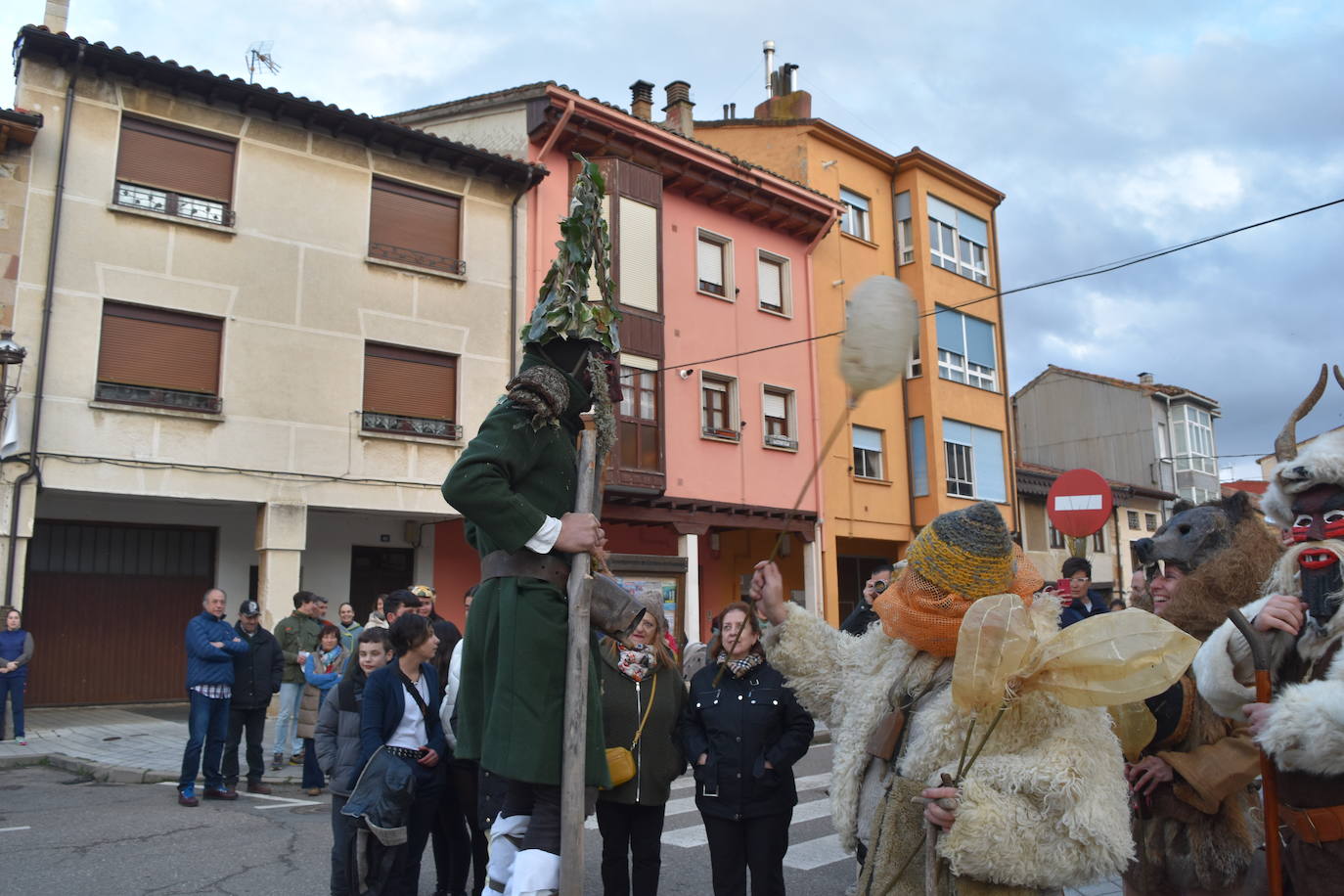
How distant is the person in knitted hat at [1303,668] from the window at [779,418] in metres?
18.4

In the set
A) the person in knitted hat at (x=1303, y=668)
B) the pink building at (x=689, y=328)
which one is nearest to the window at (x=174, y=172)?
the pink building at (x=689, y=328)

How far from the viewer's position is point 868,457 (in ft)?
78.7

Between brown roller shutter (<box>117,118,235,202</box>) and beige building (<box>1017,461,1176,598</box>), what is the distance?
2154cm

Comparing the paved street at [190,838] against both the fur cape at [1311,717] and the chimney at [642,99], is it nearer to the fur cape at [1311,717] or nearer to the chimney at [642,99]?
the fur cape at [1311,717]

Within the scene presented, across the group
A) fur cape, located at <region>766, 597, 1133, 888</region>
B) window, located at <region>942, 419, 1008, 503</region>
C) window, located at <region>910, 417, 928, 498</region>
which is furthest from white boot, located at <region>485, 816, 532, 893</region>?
window, located at <region>942, 419, 1008, 503</region>

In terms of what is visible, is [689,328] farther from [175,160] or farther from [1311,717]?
[1311,717]

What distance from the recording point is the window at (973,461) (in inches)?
988

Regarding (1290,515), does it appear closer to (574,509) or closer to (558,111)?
(574,509)

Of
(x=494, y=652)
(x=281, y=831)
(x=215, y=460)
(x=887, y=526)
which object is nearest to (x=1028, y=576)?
(x=494, y=652)

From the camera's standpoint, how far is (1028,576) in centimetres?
318

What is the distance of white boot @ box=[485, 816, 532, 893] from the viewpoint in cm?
310

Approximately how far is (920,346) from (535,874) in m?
21.7

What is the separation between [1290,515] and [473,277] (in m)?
16.0

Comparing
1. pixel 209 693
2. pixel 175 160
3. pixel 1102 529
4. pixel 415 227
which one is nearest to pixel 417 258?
pixel 415 227
